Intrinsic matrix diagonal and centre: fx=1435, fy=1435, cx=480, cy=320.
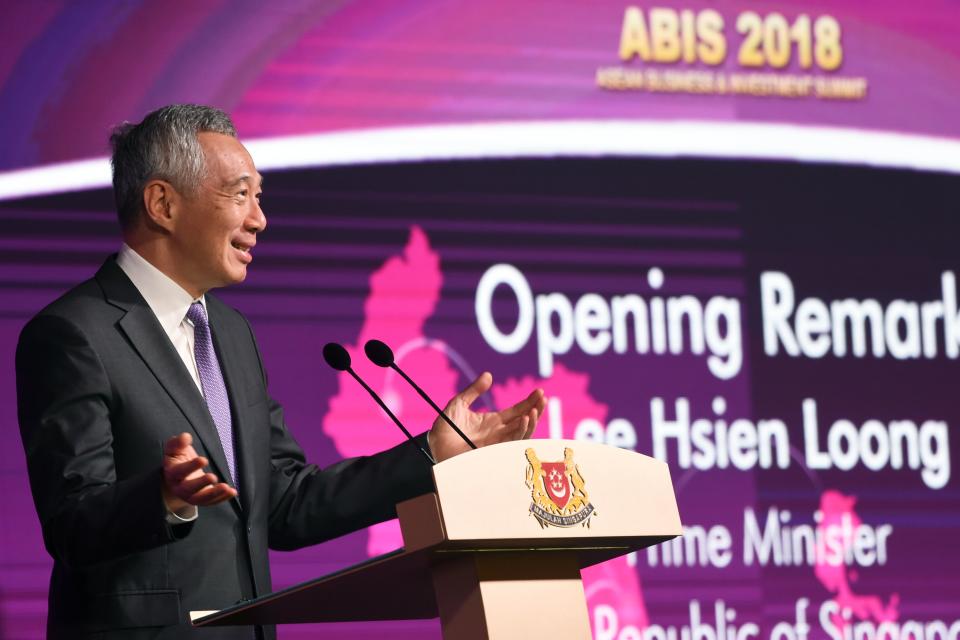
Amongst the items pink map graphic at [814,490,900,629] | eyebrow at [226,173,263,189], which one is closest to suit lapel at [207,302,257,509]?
eyebrow at [226,173,263,189]

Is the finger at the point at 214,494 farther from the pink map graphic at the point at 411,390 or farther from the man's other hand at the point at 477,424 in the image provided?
the pink map graphic at the point at 411,390

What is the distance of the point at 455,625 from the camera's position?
1.87 m

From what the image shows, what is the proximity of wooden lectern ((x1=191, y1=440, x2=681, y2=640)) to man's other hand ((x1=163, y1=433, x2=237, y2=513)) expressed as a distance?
0.16 m

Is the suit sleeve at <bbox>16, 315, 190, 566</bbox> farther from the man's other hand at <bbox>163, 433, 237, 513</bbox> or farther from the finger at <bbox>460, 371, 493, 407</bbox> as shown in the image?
the finger at <bbox>460, 371, 493, 407</bbox>

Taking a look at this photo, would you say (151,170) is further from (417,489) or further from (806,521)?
(806,521)

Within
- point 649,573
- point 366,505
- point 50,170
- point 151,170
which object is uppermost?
point 50,170

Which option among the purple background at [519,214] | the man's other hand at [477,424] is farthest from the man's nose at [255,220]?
the purple background at [519,214]

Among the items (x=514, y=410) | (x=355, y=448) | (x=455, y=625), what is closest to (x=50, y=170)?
(x=355, y=448)

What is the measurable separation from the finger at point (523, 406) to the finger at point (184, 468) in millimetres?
572

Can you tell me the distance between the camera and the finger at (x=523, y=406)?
220cm

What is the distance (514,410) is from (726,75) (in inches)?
90.0

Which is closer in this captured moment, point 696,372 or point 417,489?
point 417,489

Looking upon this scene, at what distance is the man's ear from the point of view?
7.95 ft

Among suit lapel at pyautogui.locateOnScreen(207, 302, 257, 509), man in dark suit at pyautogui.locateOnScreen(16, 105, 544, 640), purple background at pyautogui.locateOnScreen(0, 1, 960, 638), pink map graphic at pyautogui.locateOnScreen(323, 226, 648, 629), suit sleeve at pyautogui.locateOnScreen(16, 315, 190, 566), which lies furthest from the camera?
pink map graphic at pyautogui.locateOnScreen(323, 226, 648, 629)
